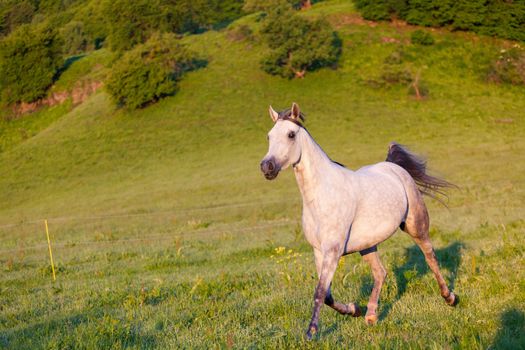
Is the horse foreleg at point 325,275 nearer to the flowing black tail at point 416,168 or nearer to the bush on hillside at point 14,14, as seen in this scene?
the flowing black tail at point 416,168

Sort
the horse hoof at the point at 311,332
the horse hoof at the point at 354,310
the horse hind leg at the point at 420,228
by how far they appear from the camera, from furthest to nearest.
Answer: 1. the horse hind leg at the point at 420,228
2. the horse hoof at the point at 354,310
3. the horse hoof at the point at 311,332

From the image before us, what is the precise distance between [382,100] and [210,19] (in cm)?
4808

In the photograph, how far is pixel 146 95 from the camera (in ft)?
204

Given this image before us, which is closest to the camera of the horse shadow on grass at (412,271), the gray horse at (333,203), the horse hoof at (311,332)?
the horse hoof at (311,332)

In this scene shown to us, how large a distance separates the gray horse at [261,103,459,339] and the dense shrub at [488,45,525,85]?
200ft

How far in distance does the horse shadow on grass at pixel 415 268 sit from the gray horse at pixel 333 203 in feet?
3.00

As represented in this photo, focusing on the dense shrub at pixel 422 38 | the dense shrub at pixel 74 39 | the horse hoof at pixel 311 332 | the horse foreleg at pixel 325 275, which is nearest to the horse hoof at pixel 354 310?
the horse foreleg at pixel 325 275

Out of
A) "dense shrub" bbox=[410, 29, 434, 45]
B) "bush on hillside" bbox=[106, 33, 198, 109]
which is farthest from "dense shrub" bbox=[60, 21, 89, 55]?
"dense shrub" bbox=[410, 29, 434, 45]

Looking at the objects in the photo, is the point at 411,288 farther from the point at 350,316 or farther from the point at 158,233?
the point at 158,233

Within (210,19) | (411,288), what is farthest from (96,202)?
(210,19)

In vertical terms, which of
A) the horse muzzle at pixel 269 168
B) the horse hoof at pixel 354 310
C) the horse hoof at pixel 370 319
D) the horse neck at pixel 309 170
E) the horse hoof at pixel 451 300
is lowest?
the horse hoof at pixel 451 300

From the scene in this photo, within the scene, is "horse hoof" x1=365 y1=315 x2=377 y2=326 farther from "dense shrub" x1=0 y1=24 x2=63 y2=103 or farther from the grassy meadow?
"dense shrub" x1=0 y1=24 x2=63 y2=103

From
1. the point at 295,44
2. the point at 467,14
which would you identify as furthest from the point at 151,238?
the point at 467,14

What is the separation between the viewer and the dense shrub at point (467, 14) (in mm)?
70250
